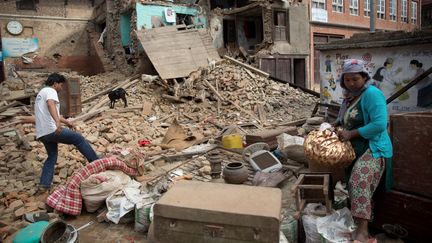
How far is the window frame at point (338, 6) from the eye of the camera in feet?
77.6

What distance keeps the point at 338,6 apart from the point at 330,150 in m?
Result: 24.3

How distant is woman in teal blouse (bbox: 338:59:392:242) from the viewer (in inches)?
110

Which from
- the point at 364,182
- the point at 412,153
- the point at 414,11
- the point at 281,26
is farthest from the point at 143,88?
the point at 414,11

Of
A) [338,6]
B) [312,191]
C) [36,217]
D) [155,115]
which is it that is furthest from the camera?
[338,6]

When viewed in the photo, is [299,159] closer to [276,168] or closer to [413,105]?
[276,168]

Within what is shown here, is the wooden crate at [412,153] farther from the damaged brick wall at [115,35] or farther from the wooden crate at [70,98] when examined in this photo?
the damaged brick wall at [115,35]

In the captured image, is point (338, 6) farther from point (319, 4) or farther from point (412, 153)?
point (412, 153)

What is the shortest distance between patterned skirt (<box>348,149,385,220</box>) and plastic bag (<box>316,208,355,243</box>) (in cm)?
13

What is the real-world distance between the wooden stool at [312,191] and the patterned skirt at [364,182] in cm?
35

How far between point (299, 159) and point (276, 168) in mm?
515

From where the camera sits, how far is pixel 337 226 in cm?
292

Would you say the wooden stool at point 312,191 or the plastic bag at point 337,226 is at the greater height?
the wooden stool at point 312,191

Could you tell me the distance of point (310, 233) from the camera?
3123mm

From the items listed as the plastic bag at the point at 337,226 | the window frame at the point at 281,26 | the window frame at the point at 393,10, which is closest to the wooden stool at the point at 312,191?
the plastic bag at the point at 337,226
